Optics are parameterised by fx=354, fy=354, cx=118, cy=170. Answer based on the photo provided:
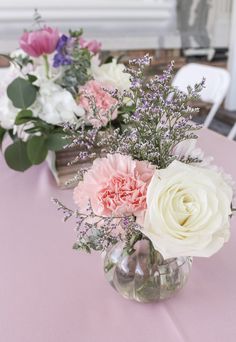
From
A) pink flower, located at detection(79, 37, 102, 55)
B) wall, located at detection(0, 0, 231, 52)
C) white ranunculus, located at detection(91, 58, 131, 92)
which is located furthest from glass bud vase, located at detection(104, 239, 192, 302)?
wall, located at detection(0, 0, 231, 52)

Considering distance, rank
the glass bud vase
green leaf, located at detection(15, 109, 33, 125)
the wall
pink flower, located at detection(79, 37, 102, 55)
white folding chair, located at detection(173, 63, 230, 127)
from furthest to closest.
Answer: the wall < white folding chair, located at detection(173, 63, 230, 127) < pink flower, located at detection(79, 37, 102, 55) < green leaf, located at detection(15, 109, 33, 125) < the glass bud vase

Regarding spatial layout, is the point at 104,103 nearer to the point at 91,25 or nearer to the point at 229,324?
the point at 229,324

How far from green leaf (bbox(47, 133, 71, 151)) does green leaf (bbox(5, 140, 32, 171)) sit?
0.08 metres

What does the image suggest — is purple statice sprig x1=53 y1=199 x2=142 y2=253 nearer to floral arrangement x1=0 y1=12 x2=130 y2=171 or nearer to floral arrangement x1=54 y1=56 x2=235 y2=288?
floral arrangement x1=54 y1=56 x2=235 y2=288

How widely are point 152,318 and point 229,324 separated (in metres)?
0.11

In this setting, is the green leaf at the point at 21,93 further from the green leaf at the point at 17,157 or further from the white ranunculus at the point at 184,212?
the white ranunculus at the point at 184,212

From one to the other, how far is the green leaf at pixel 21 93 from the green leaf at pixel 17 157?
0.10 metres

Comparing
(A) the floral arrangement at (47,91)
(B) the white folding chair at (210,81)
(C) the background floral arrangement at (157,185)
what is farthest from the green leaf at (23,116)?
(B) the white folding chair at (210,81)

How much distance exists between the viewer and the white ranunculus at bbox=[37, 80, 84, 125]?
2.66ft

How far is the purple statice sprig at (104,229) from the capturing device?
0.42m

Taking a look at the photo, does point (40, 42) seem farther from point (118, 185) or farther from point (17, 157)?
point (118, 185)

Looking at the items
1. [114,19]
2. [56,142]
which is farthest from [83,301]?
[114,19]

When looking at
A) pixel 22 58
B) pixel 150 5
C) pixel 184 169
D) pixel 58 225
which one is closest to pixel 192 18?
pixel 150 5

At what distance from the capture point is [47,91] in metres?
0.84
